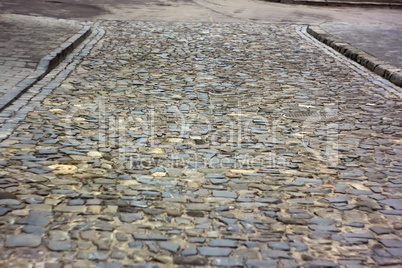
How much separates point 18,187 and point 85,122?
1.82 m

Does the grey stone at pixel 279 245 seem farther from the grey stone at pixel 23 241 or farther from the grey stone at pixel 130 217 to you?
the grey stone at pixel 23 241

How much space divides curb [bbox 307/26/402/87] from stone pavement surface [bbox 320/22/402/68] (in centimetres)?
19

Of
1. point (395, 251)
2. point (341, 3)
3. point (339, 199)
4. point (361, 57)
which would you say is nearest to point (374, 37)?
point (361, 57)

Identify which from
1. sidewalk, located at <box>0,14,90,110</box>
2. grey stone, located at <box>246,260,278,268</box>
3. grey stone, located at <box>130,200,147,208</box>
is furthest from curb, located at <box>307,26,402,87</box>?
grey stone, located at <box>246,260,278,268</box>

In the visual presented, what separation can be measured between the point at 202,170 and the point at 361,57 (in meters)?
6.01

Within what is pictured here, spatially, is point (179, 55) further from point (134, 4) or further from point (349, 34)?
point (134, 4)

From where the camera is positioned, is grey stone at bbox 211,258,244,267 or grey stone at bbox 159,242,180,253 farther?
grey stone at bbox 159,242,180,253

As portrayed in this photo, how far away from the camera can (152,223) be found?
12.7ft

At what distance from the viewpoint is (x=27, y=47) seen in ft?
30.9

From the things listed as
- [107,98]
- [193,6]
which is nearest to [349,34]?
[193,6]

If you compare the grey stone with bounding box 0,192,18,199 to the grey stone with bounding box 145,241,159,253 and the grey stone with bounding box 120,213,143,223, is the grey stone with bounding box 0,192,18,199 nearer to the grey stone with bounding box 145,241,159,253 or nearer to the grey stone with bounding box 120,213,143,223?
the grey stone with bounding box 120,213,143,223

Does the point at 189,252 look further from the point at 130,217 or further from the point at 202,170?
the point at 202,170

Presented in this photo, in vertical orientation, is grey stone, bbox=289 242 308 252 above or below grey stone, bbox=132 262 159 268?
above

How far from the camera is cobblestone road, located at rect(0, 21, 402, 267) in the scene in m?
3.59
